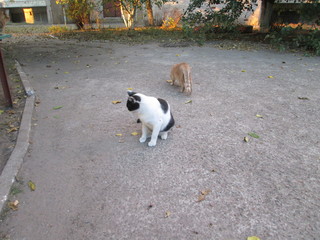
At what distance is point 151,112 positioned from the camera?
2852mm

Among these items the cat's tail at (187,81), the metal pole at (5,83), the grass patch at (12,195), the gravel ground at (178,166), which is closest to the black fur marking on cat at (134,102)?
the gravel ground at (178,166)

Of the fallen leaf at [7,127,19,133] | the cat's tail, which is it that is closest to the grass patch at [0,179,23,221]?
the fallen leaf at [7,127,19,133]

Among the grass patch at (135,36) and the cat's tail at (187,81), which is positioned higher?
the grass patch at (135,36)

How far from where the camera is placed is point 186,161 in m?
2.89

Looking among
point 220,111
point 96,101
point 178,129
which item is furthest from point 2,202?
point 220,111

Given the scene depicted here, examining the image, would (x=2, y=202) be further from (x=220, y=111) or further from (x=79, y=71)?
(x=79, y=71)

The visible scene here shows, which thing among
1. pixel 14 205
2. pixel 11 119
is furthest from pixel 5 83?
pixel 14 205

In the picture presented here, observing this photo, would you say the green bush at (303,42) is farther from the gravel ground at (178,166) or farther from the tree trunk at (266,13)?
the gravel ground at (178,166)

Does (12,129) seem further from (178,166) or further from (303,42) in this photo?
(303,42)

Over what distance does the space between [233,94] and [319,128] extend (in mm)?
1609

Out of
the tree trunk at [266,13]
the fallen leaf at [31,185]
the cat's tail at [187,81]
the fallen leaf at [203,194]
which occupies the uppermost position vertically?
the tree trunk at [266,13]

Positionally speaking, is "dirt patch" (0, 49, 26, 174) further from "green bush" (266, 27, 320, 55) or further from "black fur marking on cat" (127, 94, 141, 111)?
"green bush" (266, 27, 320, 55)

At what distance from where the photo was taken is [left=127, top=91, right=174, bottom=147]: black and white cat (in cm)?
280

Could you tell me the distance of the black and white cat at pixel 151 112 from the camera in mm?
2799
